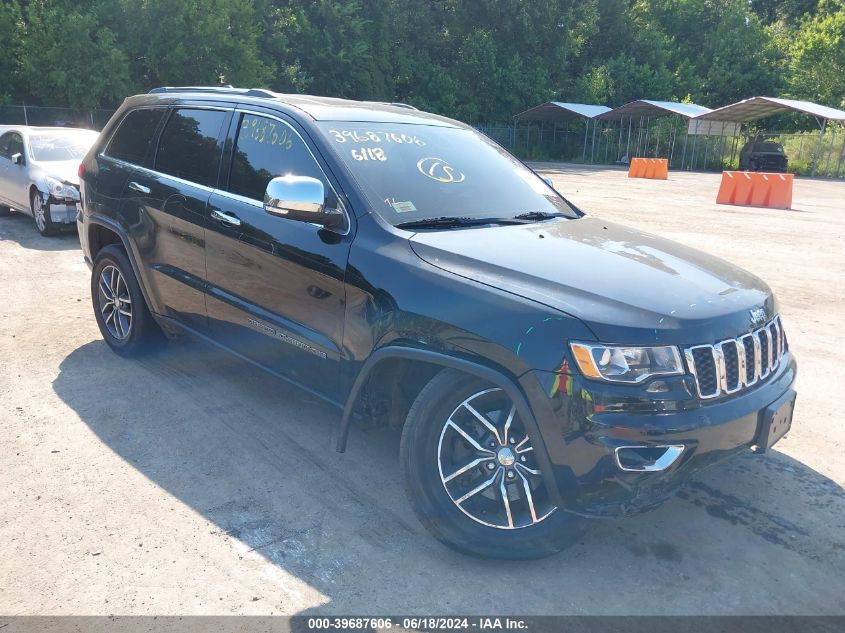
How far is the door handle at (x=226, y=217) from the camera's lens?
13.1 feet

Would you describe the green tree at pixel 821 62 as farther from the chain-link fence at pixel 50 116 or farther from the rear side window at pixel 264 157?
the rear side window at pixel 264 157

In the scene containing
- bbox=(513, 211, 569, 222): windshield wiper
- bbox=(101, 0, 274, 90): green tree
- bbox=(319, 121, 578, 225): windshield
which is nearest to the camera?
bbox=(319, 121, 578, 225): windshield

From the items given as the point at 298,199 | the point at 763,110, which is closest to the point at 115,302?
the point at 298,199

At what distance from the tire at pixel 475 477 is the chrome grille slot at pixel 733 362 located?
72 cm

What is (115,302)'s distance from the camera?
17.7 ft

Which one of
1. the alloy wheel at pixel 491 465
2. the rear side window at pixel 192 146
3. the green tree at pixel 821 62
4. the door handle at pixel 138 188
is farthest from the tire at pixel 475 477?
the green tree at pixel 821 62

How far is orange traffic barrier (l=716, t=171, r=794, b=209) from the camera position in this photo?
18.1m

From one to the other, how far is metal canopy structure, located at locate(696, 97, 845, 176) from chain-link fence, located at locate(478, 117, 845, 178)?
640mm

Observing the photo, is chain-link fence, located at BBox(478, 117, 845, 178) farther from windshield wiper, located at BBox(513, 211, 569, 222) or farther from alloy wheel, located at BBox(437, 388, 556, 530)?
alloy wheel, located at BBox(437, 388, 556, 530)

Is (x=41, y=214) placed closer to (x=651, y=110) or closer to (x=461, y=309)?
(x=461, y=309)

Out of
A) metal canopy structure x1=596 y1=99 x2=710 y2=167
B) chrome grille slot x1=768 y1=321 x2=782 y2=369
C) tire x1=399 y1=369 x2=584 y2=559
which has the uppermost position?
metal canopy structure x1=596 y1=99 x2=710 y2=167

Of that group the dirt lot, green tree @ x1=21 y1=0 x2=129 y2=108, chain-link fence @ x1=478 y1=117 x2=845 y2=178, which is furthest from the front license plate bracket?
chain-link fence @ x1=478 y1=117 x2=845 y2=178

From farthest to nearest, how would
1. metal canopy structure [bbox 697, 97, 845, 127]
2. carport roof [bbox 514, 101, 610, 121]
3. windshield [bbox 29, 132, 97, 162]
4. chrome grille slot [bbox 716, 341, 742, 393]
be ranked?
carport roof [bbox 514, 101, 610, 121]
metal canopy structure [bbox 697, 97, 845, 127]
windshield [bbox 29, 132, 97, 162]
chrome grille slot [bbox 716, 341, 742, 393]

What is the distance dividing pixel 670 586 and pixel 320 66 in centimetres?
3751
